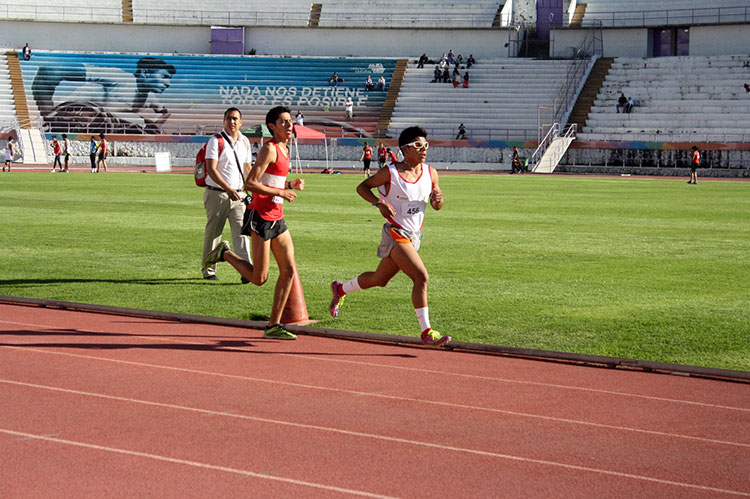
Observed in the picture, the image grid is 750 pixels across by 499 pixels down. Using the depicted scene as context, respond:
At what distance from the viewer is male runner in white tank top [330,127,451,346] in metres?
7.98

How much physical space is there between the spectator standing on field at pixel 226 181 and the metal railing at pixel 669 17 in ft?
178

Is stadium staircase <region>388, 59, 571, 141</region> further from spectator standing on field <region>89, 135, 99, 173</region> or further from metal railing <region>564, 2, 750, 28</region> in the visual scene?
spectator standing on field <region>89, 135, 99, 173</region>

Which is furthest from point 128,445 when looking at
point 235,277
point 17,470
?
point 235,277

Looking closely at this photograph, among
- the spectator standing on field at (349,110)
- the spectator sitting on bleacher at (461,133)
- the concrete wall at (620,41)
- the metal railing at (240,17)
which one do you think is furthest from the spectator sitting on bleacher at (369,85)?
the concrete wall at (620,41)

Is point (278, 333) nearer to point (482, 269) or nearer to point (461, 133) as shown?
point (482, 269)

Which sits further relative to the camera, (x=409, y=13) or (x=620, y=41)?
(x=409, y=13)

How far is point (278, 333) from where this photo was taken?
332 inches

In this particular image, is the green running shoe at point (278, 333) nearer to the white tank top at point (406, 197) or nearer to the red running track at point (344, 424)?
the red running track at point (344, 424)

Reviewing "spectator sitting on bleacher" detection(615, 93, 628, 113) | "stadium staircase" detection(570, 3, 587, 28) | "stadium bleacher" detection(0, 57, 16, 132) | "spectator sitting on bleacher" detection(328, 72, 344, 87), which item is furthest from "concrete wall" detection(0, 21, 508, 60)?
"spectator sitting on bleacher" detection(615, 93, 628, 113)

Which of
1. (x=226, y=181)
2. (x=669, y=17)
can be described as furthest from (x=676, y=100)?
(x=226, y=181)

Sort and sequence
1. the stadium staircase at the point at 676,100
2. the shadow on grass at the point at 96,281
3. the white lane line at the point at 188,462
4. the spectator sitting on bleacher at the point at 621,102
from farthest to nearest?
the spectator sitting on bleacher at the point at 621,102
the stadium staircase at the point at 676,100
the shadow on grass at the point at 96,281
the white lane line at the point at 188,462

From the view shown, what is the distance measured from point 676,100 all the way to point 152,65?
3099cm

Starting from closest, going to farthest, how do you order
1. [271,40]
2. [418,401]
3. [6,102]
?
[418,401], [6,102], [271,40]

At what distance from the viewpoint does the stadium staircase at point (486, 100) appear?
54.7 meters
